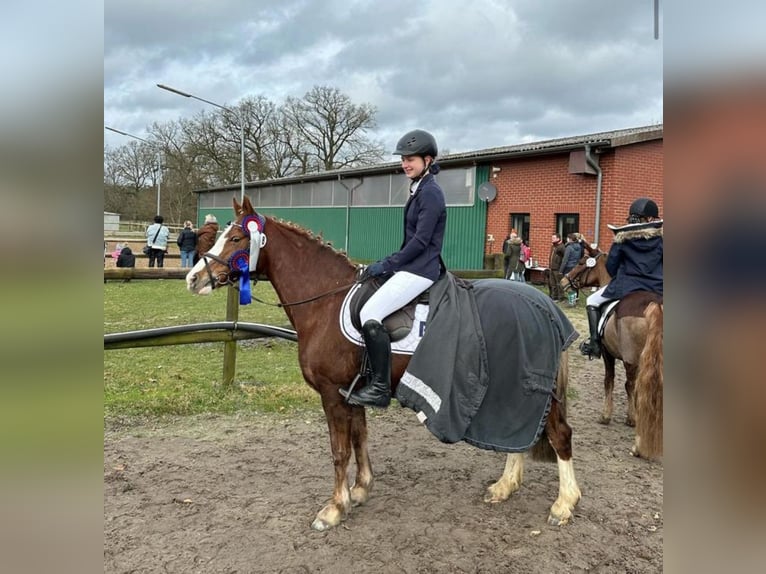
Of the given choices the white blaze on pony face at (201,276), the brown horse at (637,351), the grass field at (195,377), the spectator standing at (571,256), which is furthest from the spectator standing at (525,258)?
the white blaze on pony face at (201,276)

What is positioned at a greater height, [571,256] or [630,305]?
[571,256]

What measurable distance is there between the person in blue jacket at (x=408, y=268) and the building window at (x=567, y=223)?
12.8 meters

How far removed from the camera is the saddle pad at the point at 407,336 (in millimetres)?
3354

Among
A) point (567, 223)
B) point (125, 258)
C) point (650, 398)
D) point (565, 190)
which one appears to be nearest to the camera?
point (650, 398)

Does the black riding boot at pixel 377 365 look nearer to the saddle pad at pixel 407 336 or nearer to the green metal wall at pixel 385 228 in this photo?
the saddle pad at pixel 407 336

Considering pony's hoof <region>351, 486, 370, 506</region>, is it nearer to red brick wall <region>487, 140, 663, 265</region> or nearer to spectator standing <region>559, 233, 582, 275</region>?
spectator standing <region>559, 233, 582, 275</region>

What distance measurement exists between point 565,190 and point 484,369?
13.4 m

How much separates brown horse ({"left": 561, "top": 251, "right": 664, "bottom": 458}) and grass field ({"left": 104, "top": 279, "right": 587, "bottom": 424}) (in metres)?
3.15

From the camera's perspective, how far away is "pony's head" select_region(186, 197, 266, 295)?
360 cm

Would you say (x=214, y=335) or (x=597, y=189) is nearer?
(x=214, y=335)

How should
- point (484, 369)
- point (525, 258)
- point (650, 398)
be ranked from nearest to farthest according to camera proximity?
1. point (484, 369)
2. point (650, 398)
3. point (525, 258)

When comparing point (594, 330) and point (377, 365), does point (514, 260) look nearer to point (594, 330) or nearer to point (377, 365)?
point (594, 330)

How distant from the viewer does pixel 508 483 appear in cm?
384

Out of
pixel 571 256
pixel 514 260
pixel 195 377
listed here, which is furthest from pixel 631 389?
pixel 514 260
